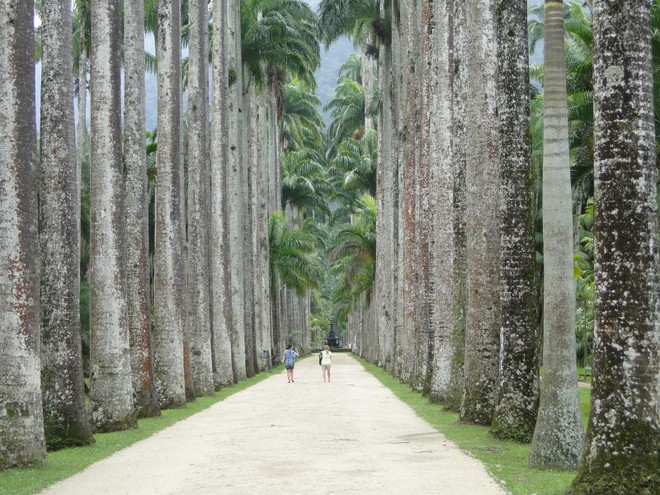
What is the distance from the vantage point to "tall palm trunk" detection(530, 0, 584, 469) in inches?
481

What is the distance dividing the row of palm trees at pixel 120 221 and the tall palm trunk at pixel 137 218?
31mm

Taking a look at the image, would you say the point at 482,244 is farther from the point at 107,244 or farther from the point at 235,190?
the point at 235,190

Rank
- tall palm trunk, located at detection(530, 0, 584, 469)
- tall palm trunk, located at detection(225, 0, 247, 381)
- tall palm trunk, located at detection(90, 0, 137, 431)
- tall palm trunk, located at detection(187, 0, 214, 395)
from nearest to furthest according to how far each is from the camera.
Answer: tall palm trunk, located at detection(530, 0, 584, 469) → tall palm trunk, located at detection(90, 0, 137, 431) → tall palm trunk, located at detection(187, 0, 214, 395) → tall palm trunk, located at detection(225, 0, 247, 381)

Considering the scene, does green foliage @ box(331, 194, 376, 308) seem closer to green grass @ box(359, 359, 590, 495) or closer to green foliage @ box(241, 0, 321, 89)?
green foliage @ box(241, 0, 321, 89)

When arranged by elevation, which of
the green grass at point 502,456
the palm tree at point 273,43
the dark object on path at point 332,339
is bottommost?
the dark object on path at point 332,339

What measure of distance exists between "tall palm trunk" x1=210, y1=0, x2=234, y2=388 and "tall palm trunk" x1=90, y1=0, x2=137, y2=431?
1491 centimetres

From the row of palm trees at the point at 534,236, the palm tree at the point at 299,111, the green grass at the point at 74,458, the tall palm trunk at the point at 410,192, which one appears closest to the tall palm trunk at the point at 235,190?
the tall palm trunk at the point at 410,192

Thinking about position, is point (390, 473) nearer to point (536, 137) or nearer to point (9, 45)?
point (9, 45)

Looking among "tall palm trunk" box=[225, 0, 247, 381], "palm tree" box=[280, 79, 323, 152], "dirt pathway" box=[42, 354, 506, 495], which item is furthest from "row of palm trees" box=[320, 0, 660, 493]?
"palm tree" box=[280, 79, 323, 152]

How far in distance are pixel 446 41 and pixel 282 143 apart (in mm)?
57090

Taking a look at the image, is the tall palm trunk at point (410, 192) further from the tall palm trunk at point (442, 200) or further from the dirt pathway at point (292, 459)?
the dirt pathway at point (292, 459)

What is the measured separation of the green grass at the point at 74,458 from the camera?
1155 centimetres

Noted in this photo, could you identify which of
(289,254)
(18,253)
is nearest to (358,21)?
(289,254)

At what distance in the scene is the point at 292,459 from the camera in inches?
527
